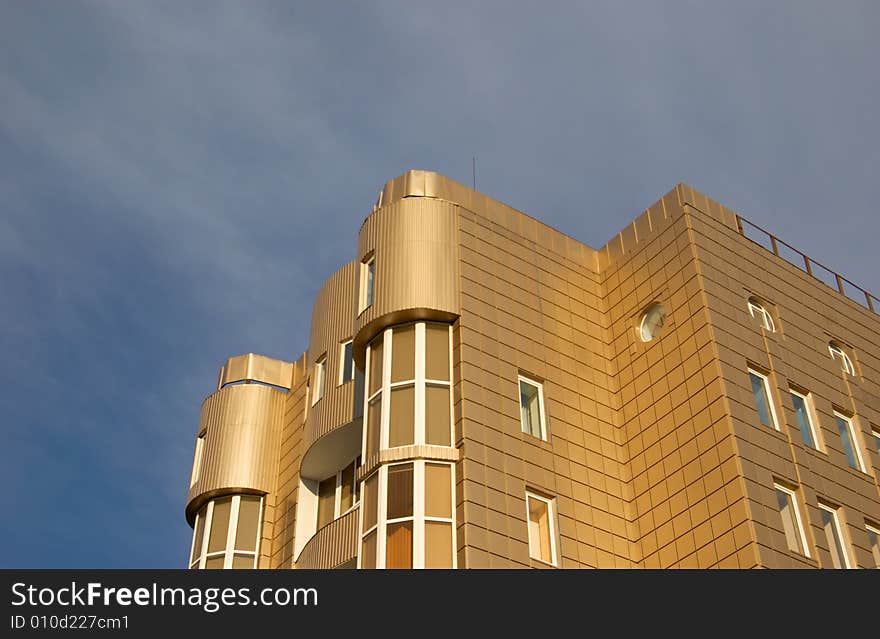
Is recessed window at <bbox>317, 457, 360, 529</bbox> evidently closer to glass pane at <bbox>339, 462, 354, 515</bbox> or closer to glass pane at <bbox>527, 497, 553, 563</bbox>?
glass pane at <bbox>339, 462, 354, 515</bbox>

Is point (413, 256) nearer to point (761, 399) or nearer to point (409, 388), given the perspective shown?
point (409, 388)

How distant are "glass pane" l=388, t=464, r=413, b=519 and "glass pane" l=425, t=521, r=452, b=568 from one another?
73 cm

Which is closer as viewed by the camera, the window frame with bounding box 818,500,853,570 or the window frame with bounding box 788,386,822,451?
the window frame with bounding box 818,500,853,570

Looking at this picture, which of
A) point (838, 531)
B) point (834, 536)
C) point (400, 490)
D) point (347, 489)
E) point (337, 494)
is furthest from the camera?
point (337, 494)

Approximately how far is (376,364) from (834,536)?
12709 millimetres

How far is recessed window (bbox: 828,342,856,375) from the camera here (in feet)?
115

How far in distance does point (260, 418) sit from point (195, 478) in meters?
2.92

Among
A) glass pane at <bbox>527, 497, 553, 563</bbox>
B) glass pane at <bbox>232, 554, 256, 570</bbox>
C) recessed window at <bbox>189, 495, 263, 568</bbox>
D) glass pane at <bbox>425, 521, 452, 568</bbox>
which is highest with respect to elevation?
recessed window at <bbox>189, 495, 263, 568</bbox>

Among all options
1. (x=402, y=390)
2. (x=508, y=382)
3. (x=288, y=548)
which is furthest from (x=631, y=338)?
(x=288, y=548)

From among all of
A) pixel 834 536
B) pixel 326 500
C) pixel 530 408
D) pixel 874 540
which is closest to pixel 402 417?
pixel 530 408

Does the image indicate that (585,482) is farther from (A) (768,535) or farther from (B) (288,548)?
(B) (288,548)

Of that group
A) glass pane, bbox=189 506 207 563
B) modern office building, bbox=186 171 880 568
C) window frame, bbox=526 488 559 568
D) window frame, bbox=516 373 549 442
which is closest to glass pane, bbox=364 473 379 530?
modern office building, bbox=186 171 880 568

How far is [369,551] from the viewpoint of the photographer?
88.7ft

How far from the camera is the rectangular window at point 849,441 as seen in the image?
3212 cm
